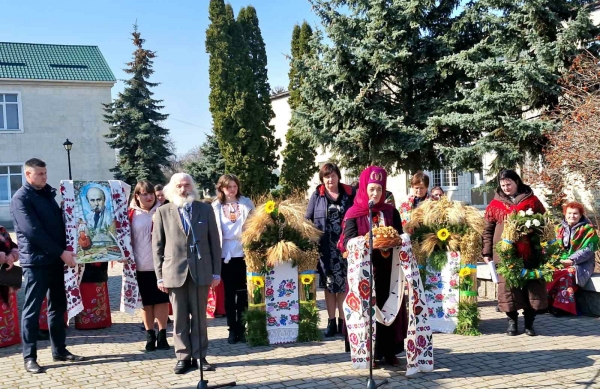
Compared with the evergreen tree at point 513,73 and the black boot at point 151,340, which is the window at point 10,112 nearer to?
the evergreen tree at point 513,73

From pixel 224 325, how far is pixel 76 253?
90.7 inches

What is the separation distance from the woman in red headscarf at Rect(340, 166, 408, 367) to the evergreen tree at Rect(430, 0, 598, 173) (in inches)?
299

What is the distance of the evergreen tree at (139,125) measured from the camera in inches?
1117

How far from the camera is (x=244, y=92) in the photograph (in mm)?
23172

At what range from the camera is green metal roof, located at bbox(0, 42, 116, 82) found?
104 feet

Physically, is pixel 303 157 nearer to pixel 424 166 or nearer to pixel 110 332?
pixel 424 166

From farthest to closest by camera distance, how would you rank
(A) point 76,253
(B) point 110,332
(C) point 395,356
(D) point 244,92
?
(D) point 244,92 < (B) point 110,332 < (A) point 76,253 < (C) point 395,356

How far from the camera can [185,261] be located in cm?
545

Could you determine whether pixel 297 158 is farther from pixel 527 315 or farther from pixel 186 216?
pixel 186 216

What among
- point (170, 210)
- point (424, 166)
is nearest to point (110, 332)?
point (170, 210)

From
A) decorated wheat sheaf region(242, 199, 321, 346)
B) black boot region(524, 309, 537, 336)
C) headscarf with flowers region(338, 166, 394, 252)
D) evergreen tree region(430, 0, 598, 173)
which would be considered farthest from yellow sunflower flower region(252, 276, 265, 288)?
evergreen tree region(430, 0, 598, 173)

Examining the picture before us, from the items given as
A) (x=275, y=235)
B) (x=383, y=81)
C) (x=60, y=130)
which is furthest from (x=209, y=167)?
(x=275, y=235)

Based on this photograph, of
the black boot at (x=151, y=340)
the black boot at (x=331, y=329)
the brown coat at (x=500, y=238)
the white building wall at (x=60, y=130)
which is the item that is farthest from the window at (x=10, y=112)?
the brown coat at (x=500, y=238)

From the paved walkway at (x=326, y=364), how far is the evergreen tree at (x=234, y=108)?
53.5 feet
